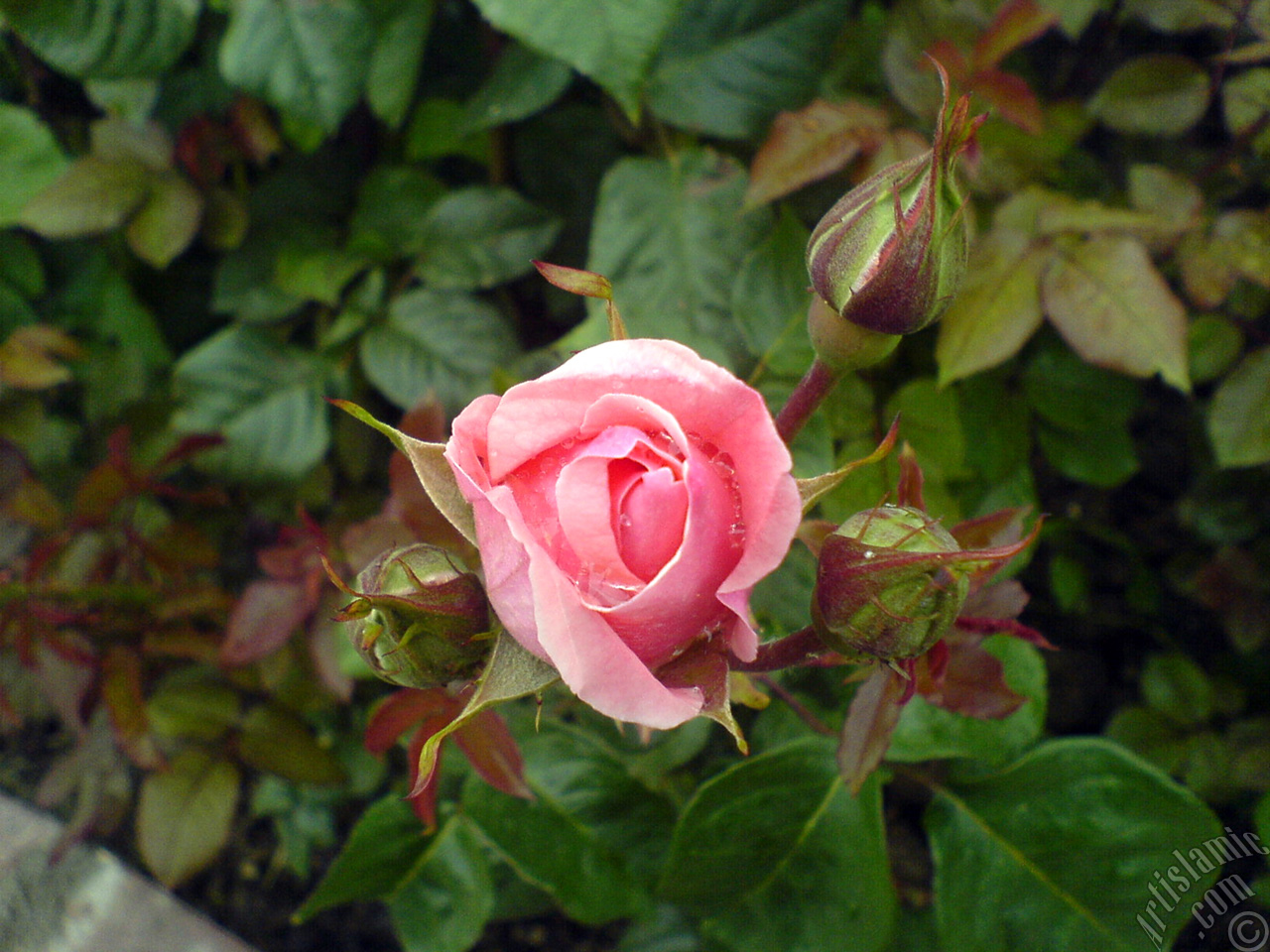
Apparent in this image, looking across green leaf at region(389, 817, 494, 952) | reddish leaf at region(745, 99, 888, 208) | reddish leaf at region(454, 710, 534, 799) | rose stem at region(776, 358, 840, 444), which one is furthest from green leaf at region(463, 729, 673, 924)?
reddish leaf at region(745, 99, 888, 208)

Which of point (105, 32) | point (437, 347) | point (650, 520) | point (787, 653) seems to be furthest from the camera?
point (437, 347)

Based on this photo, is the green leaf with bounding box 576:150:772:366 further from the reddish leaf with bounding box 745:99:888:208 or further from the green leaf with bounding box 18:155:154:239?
the green leaf with bounding box 18:155:154:239

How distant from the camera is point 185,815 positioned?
3.10 feet

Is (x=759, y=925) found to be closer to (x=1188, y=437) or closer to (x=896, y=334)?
(x=896, y=334)

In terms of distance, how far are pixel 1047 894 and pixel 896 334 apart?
0.49 meters

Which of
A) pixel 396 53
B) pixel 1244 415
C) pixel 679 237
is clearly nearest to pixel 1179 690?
pixel 1244 415

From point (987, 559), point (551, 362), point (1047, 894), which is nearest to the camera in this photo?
point (987, 559)

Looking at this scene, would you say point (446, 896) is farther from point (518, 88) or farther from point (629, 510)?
point (518, 88)

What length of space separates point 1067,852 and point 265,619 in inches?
29.0

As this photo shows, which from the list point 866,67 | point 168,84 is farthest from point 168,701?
point 866,67

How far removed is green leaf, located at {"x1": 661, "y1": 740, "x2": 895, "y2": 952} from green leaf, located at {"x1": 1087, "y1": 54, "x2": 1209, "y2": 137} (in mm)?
682

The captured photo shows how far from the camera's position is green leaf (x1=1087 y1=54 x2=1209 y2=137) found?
2.76ft

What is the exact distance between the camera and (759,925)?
72 centimetres

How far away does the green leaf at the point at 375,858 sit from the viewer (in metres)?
0.76
